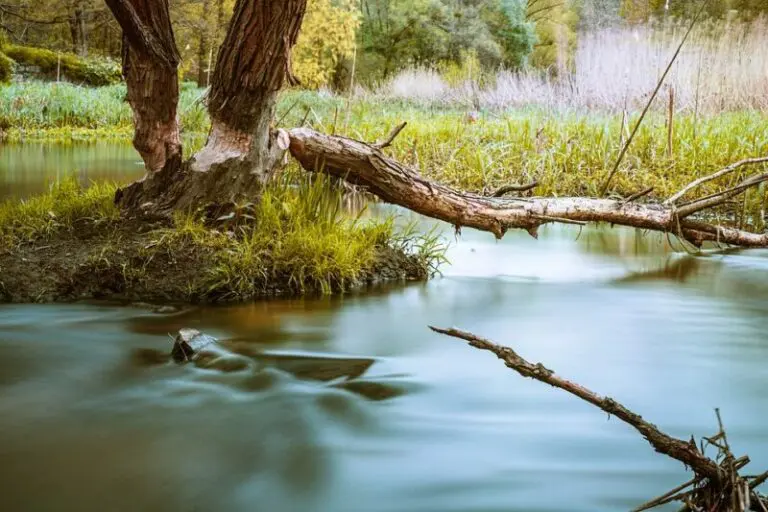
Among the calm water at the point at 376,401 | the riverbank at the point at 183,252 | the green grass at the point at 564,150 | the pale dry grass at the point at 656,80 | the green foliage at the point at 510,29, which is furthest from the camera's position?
the green foliage at the point at 510,29

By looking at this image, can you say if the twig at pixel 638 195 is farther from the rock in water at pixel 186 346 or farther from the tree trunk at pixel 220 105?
the rock in water at pixel 186 346

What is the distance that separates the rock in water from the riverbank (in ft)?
2.87

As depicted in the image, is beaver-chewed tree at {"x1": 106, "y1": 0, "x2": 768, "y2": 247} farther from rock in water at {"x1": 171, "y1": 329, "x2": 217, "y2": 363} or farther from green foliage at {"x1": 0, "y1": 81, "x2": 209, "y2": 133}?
green foliage at {"x1": 0, "y1": 81, "x2": 209, "y2": 133}

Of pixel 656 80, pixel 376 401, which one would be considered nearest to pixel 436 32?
pixel 656 80

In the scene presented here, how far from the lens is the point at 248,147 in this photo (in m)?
4.76

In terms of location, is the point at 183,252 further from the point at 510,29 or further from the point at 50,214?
the point at 510,29

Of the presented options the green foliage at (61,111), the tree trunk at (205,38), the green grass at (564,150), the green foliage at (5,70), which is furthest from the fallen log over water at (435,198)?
the tree trunk at (205,38)

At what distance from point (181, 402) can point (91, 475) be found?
2.08 feet

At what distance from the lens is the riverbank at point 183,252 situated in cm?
441

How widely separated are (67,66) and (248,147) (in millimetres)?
20772

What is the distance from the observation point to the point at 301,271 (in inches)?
181

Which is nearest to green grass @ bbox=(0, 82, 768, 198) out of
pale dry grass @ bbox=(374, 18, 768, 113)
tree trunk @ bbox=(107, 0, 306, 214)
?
pale dry grass @ bbox=(374, 18, 768, 113)

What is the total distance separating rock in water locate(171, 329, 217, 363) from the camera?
3447mm

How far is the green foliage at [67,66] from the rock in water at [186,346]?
2157cm
